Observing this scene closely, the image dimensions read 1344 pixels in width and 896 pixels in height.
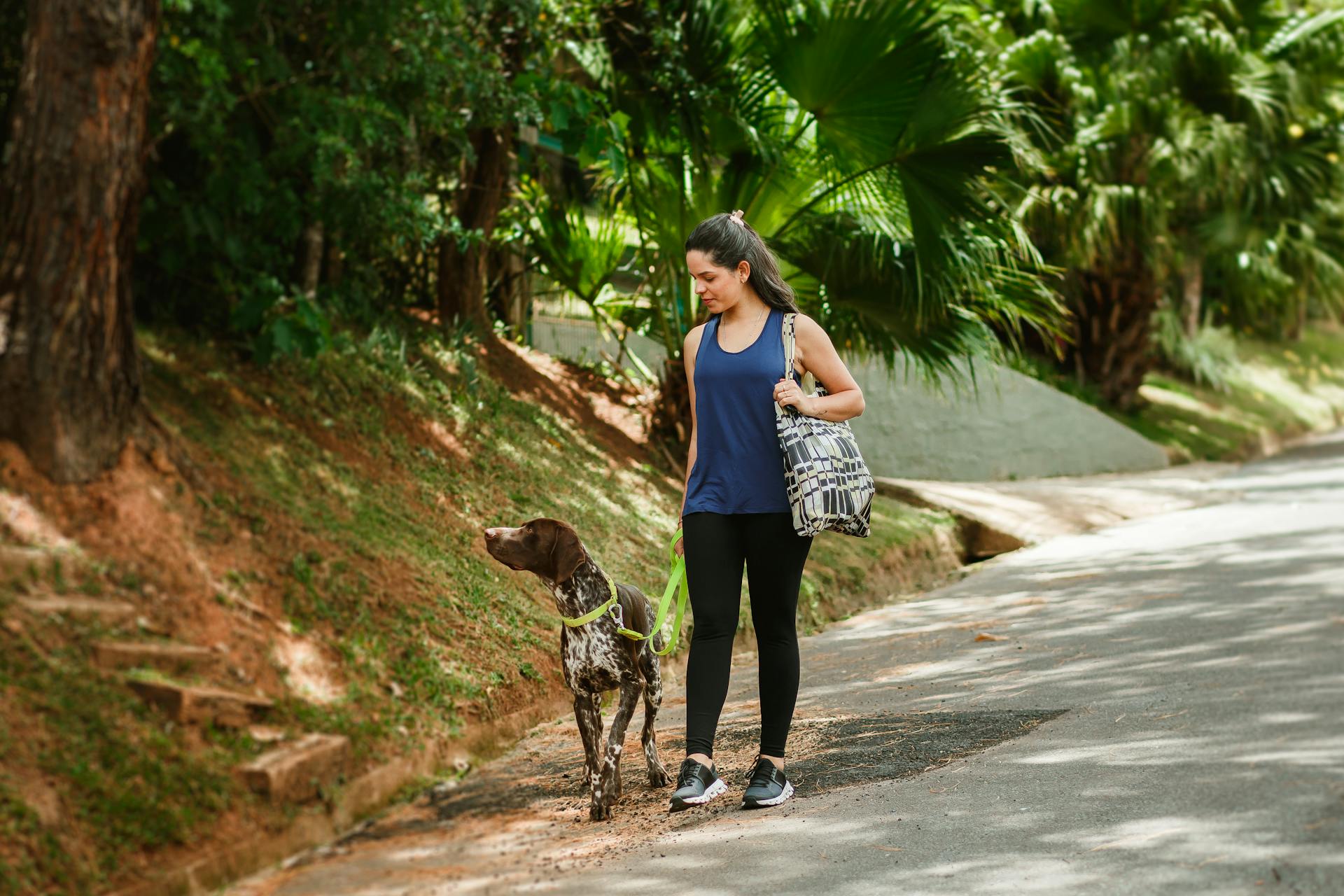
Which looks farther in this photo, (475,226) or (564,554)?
(475,226)

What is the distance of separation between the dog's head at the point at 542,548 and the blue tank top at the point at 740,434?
1.46 ft

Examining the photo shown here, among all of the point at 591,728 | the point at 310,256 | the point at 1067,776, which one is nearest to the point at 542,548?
the point at 591,728

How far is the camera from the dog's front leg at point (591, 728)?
5.02 meters

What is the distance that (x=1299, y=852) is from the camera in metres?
4.06

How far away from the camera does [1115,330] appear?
79.2ft

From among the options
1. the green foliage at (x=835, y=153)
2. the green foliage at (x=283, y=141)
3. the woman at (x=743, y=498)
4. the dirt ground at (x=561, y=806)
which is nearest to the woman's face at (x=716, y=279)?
the woman at (x=743, y=498)

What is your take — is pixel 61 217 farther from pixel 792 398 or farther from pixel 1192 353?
pixel 1192 353

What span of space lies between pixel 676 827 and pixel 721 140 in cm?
724

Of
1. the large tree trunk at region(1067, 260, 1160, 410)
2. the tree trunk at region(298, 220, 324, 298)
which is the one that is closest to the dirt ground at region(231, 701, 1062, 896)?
the tree trunk at region(298, 220, 324, 298)

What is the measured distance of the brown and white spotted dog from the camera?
5.02 m

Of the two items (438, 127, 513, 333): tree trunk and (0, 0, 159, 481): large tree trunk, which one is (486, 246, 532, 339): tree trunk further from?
(0, 0, 159, 481): large tree trunk

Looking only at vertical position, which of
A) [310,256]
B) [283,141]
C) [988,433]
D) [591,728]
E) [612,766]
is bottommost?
[612,766]

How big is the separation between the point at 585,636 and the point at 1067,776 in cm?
183

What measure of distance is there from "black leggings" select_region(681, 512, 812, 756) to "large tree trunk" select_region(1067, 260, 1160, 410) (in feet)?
66.1
